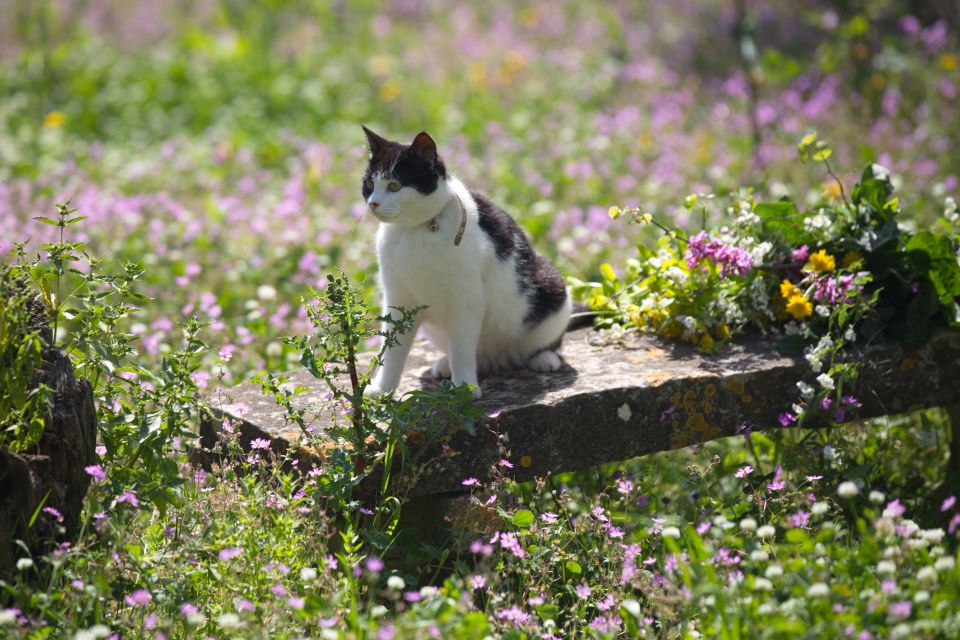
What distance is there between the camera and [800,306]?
12.8 feet

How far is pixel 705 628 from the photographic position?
2.65m

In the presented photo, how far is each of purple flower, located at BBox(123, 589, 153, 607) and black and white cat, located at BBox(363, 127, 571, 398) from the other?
1.09 m

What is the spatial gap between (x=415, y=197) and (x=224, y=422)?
0.97 meters

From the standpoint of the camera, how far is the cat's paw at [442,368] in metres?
4.05

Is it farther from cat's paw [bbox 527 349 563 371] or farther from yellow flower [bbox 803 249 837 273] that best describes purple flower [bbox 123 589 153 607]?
yellow flower [bbox 803 249 837 273]

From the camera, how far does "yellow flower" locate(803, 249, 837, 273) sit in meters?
3.93

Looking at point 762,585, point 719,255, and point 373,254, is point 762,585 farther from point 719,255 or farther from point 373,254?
point 373,254

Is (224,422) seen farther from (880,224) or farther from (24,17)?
(24,17)

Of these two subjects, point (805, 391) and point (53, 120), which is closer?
point (805, 391)

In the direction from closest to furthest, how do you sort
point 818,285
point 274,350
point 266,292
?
point 818,285, point 274,350, point 266,292

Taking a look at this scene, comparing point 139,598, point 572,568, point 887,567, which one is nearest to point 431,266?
point 572,568

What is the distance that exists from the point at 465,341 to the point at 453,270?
0.26m

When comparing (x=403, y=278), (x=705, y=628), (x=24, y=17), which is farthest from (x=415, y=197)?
(x=24, y=17)

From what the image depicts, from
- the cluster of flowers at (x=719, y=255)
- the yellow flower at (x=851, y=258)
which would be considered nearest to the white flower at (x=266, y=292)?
the cluster of flowers at (x=719, y=255)
